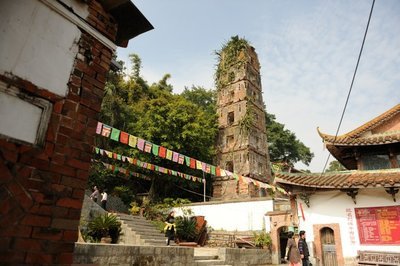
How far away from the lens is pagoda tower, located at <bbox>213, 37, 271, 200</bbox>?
30062 mm

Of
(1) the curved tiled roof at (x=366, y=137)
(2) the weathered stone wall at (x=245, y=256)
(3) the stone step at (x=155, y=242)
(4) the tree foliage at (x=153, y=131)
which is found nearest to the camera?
(2) the weathered stone wall at (x=245, y=256)

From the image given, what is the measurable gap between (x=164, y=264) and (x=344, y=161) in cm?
1095

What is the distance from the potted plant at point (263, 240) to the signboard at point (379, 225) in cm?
577

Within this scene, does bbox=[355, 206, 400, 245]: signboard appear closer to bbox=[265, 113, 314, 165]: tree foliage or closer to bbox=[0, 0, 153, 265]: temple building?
bbox=[0, 0, 153, 265]: temple building

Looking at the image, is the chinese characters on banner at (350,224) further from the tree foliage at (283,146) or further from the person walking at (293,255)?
the tree foliage at (283,146)

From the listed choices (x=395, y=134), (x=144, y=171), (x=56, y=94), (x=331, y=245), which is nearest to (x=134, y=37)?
(x=56, y=94)

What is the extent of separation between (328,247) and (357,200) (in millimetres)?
2332

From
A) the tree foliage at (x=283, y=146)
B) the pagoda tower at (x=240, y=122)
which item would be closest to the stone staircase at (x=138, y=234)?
the pagoda tower at (x=240, y=122)

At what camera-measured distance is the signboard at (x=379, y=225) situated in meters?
11.2

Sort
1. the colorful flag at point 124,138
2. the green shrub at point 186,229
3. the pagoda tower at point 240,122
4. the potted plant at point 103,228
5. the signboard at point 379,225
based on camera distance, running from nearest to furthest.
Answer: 1. the signboard at point 379,225
2. the potted plant at point 103,228
3. the colorful flag at point 124,138
4. the green shrub at point 186,229
5. the pagoda tower at point 240,122

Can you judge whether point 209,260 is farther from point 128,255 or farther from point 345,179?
point 345,179

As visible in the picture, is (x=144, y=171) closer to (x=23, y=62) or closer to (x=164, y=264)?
(x=164, y=264)

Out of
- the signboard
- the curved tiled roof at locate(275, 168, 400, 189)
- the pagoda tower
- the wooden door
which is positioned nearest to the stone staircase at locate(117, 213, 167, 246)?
the curved tiled roof at locate(275, 168, 400, 189)

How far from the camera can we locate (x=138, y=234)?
14.4 m
